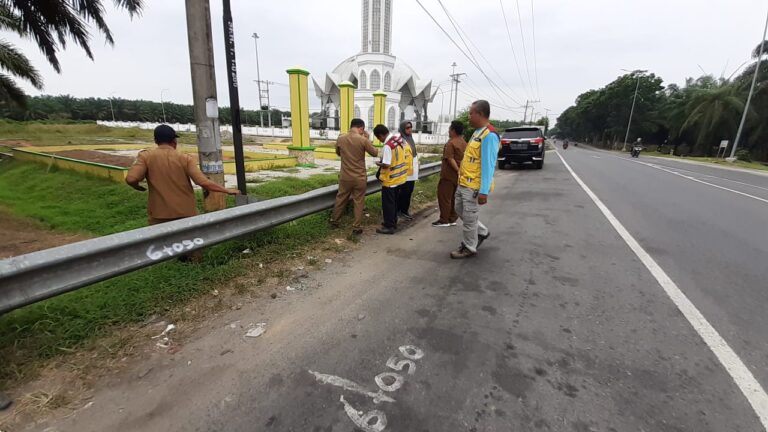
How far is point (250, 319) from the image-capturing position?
2.83 meters

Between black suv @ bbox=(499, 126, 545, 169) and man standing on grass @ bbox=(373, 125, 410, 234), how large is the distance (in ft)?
35.3

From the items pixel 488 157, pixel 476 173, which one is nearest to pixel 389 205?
pixel 476 173

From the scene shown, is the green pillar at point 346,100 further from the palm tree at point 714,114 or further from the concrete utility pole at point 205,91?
the palm tree at point 714,114

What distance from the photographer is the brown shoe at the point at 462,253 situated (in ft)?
13.9

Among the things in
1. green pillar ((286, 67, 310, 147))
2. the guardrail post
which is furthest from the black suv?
green pillar ((286, 67, 310, 147))

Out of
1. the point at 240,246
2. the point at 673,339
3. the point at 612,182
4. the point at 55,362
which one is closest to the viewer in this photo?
the point at 55,362

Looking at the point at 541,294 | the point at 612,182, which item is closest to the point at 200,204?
the point at 541,294

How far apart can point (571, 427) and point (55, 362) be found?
3090 mm

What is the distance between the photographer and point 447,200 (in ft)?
19.4

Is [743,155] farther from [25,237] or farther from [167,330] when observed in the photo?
[25,237]

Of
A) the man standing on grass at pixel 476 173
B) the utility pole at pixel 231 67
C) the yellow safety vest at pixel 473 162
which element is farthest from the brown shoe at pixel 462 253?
the utility pole at pixel 231 67

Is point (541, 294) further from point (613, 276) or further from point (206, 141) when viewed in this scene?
point (206, 141)

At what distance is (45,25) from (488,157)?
540 inches

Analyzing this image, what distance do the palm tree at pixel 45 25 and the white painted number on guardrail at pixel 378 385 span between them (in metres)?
10.8
